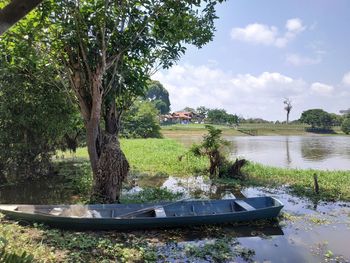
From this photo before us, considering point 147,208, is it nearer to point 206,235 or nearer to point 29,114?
point 206,235

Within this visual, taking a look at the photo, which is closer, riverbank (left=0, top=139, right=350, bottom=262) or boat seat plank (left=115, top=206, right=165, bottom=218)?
riverbank (left=0, top=139, right=350, bottom=262)

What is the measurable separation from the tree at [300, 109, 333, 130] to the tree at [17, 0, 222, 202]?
3573 inches

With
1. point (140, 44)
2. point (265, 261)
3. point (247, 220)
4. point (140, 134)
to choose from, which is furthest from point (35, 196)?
point (140, 134)

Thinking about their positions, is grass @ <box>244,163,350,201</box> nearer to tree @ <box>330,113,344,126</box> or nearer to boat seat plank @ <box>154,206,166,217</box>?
boat seat plank @ <box>154,206,166,217</box>

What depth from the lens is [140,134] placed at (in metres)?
53.3

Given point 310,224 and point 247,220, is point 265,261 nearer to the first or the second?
point 247,220

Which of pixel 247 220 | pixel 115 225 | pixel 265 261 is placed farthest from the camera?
pixel 247 220

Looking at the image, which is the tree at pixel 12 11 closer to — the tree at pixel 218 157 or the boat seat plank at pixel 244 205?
the boat seat plank at pixel 244 205

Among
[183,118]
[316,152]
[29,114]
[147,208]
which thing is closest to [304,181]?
[147,208]

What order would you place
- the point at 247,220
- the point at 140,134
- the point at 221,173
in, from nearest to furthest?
the point at 247,220 → the point at 221,173 → the point at 140,134

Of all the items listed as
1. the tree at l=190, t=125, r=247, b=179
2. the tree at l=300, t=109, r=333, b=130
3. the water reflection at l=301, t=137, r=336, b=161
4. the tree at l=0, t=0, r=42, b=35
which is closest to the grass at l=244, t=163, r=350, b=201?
the tree at l=190, t=125, r=247, b=179

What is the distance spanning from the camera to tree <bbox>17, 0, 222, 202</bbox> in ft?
34.8

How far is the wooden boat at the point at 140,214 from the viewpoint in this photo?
862cm

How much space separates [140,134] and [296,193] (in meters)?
40.7
